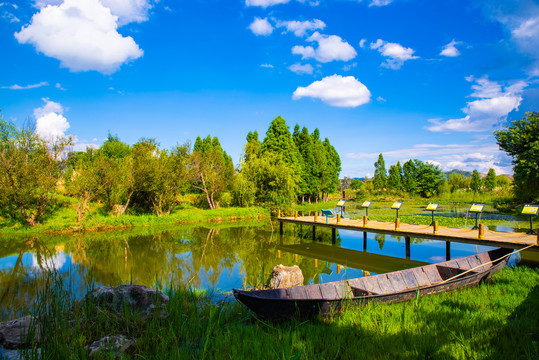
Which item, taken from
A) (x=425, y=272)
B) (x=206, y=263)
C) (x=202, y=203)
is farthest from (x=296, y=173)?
(x=425, y=272)

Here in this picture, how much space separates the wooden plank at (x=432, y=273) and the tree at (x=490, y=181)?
46.0 meters

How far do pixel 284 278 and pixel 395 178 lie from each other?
46.7m

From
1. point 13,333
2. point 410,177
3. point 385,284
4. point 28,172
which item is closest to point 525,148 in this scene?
point 385,284

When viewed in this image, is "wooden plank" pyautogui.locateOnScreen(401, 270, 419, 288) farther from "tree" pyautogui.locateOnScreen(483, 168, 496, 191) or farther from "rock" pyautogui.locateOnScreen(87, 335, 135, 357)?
"tree" pyautogui.locateOnScreen(483, 168, 496, 191)

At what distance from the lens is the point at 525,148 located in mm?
21828

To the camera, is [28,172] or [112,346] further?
[28,172]

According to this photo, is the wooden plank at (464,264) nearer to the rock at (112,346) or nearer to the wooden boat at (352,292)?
the wooden boat at (352,292)

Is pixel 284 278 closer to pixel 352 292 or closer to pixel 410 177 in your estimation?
pixel 352 292

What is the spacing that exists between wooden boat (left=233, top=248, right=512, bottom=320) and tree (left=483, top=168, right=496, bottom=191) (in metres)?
45.1

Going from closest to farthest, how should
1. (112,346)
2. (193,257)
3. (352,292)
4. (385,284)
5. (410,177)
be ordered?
1. (112,346)
2. (352,292)
3. (385,284)
4. (193,257)
5. (410,177)

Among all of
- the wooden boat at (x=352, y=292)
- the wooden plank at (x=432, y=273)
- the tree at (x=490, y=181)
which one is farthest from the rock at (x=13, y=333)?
the tree at (x=490, y=181)

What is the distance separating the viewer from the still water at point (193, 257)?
29.0 ft

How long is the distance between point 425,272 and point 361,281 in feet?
6.46

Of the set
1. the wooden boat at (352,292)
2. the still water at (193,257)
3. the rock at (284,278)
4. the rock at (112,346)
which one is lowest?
the still water at (193,257)
